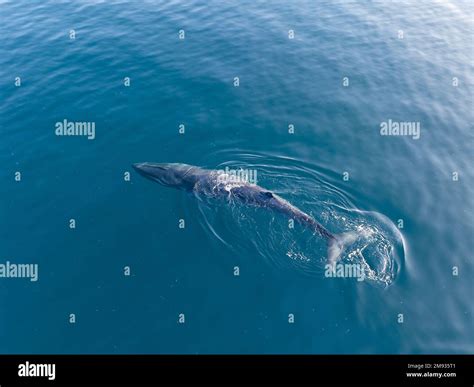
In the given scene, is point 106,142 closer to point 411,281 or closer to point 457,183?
point 411,281

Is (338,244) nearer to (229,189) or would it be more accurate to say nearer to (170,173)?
(229,189)

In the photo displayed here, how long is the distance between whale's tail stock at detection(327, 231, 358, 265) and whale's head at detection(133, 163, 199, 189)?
11.4m

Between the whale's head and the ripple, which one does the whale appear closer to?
the whale's head

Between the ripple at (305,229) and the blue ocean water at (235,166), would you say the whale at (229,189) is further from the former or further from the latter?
the blue ocean water at (235,166)

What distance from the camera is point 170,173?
30.9m

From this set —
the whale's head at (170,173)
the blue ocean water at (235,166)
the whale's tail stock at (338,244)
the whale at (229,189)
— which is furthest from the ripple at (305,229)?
the whale's head at (170,173)

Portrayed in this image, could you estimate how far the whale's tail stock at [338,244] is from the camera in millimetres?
24969

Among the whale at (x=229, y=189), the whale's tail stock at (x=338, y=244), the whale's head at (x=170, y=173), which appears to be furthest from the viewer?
the whale's head at (x=170, y=173)

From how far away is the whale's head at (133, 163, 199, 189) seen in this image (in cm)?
3038

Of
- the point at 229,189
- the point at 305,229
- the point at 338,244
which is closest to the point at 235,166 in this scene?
the point at 229,189

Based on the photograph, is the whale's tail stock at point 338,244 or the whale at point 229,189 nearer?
the whale's tail stock at point 338,244

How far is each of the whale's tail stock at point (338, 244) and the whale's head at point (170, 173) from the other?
11.4 m

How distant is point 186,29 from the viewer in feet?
166

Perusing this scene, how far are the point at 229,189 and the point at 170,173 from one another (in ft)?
16.3
